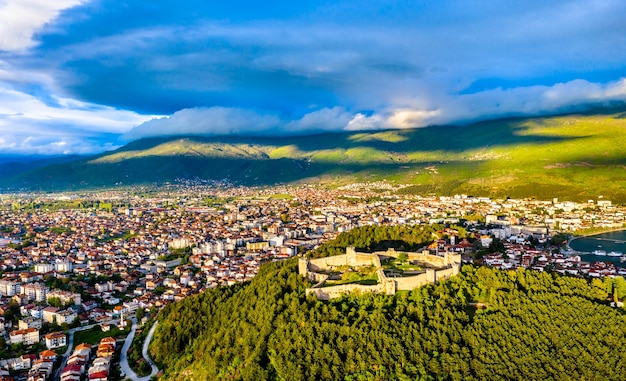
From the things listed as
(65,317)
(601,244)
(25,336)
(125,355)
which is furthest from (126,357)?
(601,244)

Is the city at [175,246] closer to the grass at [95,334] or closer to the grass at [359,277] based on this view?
the grass at [95,334]

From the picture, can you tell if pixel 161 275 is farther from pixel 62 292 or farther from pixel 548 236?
pixel 548 236

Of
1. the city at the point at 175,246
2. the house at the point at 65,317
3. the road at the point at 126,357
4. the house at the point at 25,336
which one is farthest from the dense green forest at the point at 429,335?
the house at the point at 65,317

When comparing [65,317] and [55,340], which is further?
[65,317]

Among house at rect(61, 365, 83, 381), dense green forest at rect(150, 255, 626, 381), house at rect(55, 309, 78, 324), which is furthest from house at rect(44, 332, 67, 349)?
dense green forest at rect(150, 255, 626, 381)

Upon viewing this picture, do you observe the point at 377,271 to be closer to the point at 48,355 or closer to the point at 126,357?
the point at 126,357
